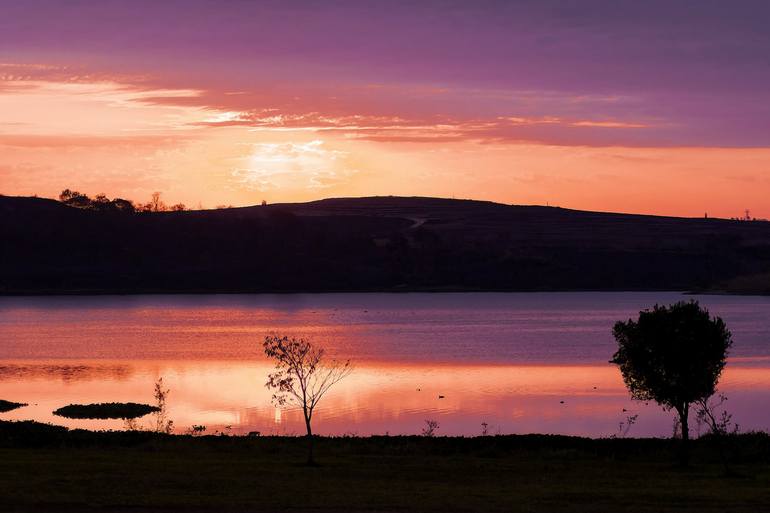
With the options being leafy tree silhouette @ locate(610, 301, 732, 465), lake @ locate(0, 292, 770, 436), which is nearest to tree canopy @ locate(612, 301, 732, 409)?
leafy tree silhouette @ locate(610, 301, 732, 465)

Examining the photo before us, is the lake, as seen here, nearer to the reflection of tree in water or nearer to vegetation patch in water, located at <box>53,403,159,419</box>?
the reflection of tree in water

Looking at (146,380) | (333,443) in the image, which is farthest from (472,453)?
(146,380)

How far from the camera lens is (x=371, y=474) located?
4753cm

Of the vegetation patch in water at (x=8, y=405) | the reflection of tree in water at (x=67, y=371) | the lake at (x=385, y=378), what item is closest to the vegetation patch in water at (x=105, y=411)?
the lake at (x=385, y=378)

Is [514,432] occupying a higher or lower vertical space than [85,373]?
lower

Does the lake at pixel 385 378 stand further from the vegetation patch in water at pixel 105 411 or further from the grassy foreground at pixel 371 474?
the grassy foreground at pixel 371 474

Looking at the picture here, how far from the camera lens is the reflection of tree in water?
352 feet

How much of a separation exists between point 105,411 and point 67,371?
34953 millimetres

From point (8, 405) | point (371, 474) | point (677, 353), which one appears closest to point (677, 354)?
point (677, 353)

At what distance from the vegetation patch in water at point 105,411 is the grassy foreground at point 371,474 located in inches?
529

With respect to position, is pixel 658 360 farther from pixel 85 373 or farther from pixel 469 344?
pixel 469 344

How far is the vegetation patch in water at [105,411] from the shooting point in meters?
78.3

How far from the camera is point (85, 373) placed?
111m

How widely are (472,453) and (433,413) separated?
76.1 feet
